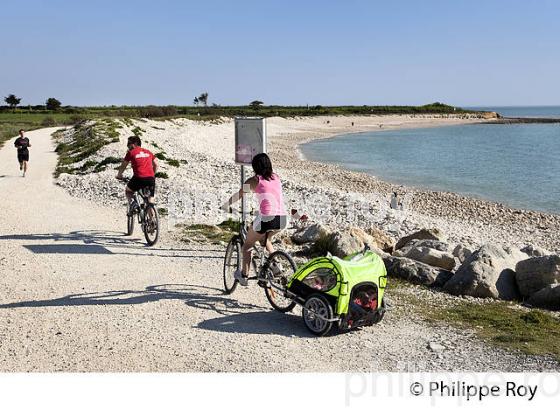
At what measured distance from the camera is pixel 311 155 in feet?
160

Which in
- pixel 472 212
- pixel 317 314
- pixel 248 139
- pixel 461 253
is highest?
pixel 248 139

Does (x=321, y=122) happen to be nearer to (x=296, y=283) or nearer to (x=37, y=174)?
(x=37, y=174)

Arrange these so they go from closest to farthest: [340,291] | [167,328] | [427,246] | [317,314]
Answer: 1. [340,291]
2. [317,314]
3. [167,328]
4. [427,246]

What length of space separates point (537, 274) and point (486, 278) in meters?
0.82

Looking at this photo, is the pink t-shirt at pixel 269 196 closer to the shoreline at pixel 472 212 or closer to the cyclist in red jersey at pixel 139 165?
the cyclist in red jersey at pixel 139 165

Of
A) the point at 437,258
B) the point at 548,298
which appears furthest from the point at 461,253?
the point at 548,298

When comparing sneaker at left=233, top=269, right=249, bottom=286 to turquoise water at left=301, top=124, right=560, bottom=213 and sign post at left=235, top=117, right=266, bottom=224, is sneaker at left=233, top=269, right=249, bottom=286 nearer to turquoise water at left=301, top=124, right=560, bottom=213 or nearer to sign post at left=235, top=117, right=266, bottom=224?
sign post at left=235, top=117, right=266, bottom=224

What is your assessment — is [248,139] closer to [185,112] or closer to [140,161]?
[140,161]

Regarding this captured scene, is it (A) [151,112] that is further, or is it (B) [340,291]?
(A) [151,112]

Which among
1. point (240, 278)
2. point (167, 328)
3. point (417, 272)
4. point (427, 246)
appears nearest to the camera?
point (167, 328)

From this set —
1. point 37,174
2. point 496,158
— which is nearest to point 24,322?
point 37,174

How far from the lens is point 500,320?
756cm

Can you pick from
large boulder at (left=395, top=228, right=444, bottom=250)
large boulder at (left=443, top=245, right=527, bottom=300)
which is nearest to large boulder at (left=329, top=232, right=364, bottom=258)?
large boulder at (left=443, top=245, right=527, bottom=300)

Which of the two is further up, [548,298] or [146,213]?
[146,213]
